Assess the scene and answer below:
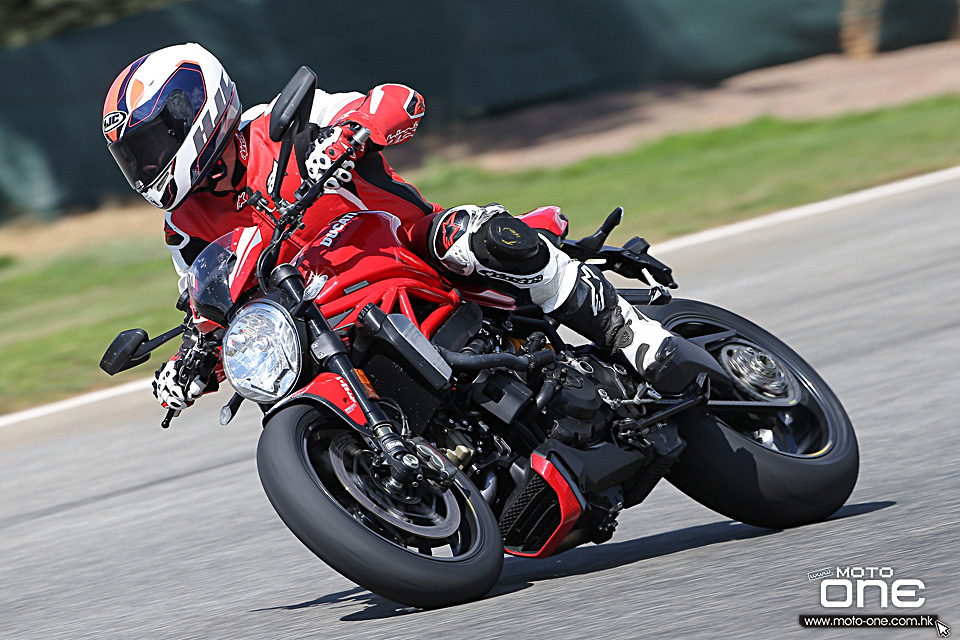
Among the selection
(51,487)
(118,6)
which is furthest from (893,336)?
(118,6)

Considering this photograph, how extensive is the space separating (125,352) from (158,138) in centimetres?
69

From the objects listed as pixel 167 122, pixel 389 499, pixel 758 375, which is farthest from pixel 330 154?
pixel 758 375

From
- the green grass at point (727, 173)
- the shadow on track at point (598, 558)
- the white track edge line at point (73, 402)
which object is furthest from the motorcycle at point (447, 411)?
the green grass at point (727, 173)

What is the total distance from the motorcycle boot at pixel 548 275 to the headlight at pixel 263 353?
62 cm

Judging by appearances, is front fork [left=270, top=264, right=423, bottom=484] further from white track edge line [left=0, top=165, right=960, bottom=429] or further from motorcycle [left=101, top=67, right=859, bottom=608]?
white track edge line [left=0, top=165, right=960, bottom=429]

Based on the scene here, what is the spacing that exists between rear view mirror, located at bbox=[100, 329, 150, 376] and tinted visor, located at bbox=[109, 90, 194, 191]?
53 centimetres

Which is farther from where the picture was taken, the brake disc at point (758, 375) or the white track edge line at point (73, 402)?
the white track edge line at point (73, 402)

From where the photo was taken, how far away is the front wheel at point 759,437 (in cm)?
428

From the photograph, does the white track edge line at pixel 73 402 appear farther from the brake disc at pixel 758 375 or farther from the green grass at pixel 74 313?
the brake disc at pixel 758 375

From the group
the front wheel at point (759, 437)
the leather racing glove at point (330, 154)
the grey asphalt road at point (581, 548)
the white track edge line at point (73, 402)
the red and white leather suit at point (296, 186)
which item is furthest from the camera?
the white track edge line at point (73, 402)

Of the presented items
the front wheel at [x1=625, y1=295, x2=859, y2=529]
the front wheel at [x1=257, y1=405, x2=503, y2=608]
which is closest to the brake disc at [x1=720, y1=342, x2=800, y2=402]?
the front wheel at [x1=625, y1=295, x2=859, y2=529]

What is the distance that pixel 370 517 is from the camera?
140 inches

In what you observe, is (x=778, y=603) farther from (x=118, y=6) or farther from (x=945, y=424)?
(x=118, y=6)

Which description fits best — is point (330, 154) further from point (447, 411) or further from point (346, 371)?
point (447, 411)
